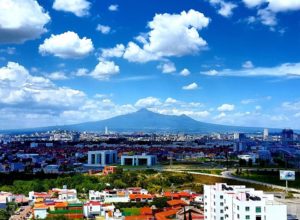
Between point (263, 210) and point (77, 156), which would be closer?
point (263, 210)

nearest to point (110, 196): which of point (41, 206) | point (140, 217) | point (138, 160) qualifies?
point (41, 206)

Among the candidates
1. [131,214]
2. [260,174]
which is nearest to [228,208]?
[131,214]

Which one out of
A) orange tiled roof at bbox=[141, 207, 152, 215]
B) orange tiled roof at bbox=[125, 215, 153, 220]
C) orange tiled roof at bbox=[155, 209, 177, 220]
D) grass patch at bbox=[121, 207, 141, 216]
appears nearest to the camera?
orange tiled roof at bbox=[125, 215, 153, 220]

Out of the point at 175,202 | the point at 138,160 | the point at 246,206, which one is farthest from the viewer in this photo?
the point at 138,160

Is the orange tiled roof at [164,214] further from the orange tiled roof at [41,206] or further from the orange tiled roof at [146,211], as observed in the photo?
the orange tiled roof at [41,206]

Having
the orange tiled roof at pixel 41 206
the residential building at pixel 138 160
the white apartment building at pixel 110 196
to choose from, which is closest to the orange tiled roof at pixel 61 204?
the orange tiled roof at pixel 41 206

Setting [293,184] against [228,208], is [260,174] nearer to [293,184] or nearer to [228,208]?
[293,184]

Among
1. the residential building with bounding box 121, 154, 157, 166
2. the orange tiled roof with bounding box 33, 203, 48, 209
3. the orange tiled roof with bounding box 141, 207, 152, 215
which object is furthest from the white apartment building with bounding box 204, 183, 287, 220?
the residential building with bounding box 121, 154, 157, 166

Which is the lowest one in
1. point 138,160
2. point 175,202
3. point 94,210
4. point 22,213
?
point 22,213

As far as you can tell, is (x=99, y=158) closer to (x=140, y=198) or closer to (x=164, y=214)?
(x=140, y=198)

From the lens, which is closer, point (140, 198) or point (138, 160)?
point (140, 198)

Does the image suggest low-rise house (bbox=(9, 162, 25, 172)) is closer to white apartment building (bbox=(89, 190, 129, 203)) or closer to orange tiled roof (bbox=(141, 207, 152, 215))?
white apartment building (bbox=(89, 190, 129, 203))
